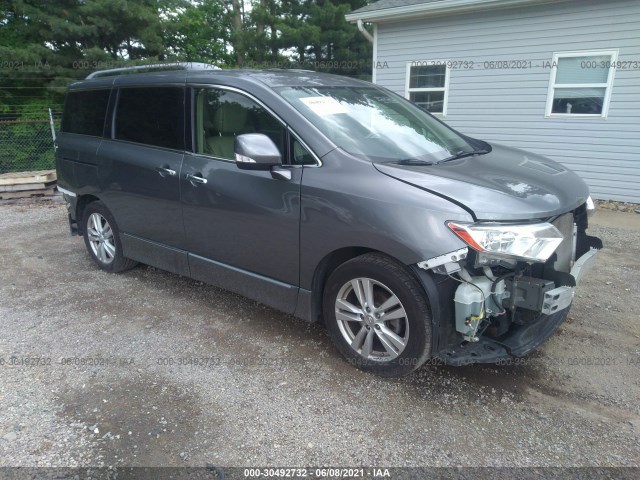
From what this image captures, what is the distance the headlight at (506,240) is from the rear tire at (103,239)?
3383 mm

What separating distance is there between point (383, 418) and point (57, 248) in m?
4.88

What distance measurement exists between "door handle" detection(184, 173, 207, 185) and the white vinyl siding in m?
7.39

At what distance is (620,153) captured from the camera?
8141mm

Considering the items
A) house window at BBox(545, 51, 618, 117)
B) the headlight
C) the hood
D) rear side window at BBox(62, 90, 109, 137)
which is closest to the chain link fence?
rear side window at BBox(62, 90, 109, 137)

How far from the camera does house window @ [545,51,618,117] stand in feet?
26.3

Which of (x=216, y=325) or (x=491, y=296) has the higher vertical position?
(x=491, y=296)

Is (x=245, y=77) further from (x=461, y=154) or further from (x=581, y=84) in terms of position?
(x=581, y=84)

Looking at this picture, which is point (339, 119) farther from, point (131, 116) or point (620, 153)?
point (620, 153)

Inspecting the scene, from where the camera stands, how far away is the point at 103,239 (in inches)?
189

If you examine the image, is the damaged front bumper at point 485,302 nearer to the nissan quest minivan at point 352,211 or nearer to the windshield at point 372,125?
the nissan quest minivan at point 352,211

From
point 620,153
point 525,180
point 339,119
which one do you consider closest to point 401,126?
point 339,119

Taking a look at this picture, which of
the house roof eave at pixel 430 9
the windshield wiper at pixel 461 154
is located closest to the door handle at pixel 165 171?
the windshield wiper at pixel 461 154

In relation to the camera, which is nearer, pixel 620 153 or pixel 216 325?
pixel 216 325

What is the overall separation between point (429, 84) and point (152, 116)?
738 cm
